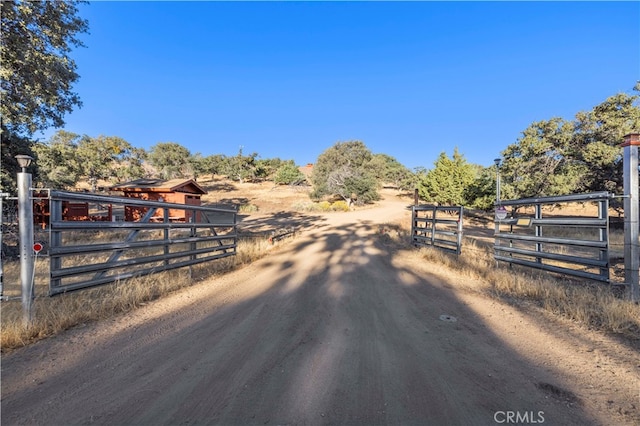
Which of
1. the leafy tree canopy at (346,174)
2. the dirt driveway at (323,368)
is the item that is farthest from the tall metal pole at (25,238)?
the leafy tree canopy at (346,174)

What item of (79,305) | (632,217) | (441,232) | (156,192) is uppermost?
(156,192)

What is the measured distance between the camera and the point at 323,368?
2.80 m

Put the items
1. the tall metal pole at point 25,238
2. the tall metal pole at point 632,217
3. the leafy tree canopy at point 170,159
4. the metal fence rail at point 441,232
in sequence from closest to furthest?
the tall metal pole at point 25,238 < the tall metal pole at point 632,217 < the metal fence rail at point 441,232 < the leafy tree canopy at point 170,159

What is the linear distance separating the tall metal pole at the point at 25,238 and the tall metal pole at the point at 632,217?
8.31 meters

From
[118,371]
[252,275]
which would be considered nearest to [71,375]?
[118,371]

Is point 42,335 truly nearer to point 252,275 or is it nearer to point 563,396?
point 252,275

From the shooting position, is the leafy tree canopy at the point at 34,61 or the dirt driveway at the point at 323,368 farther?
the leafy tree canopy at the point at 34,61

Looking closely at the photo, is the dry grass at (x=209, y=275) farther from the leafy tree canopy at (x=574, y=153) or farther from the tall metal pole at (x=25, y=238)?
the leafy tree canopy at (x=574, y=153)

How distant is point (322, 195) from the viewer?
39906 millimetres

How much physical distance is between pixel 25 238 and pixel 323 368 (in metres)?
3.79

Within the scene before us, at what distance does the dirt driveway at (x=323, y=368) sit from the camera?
7.29 feet
